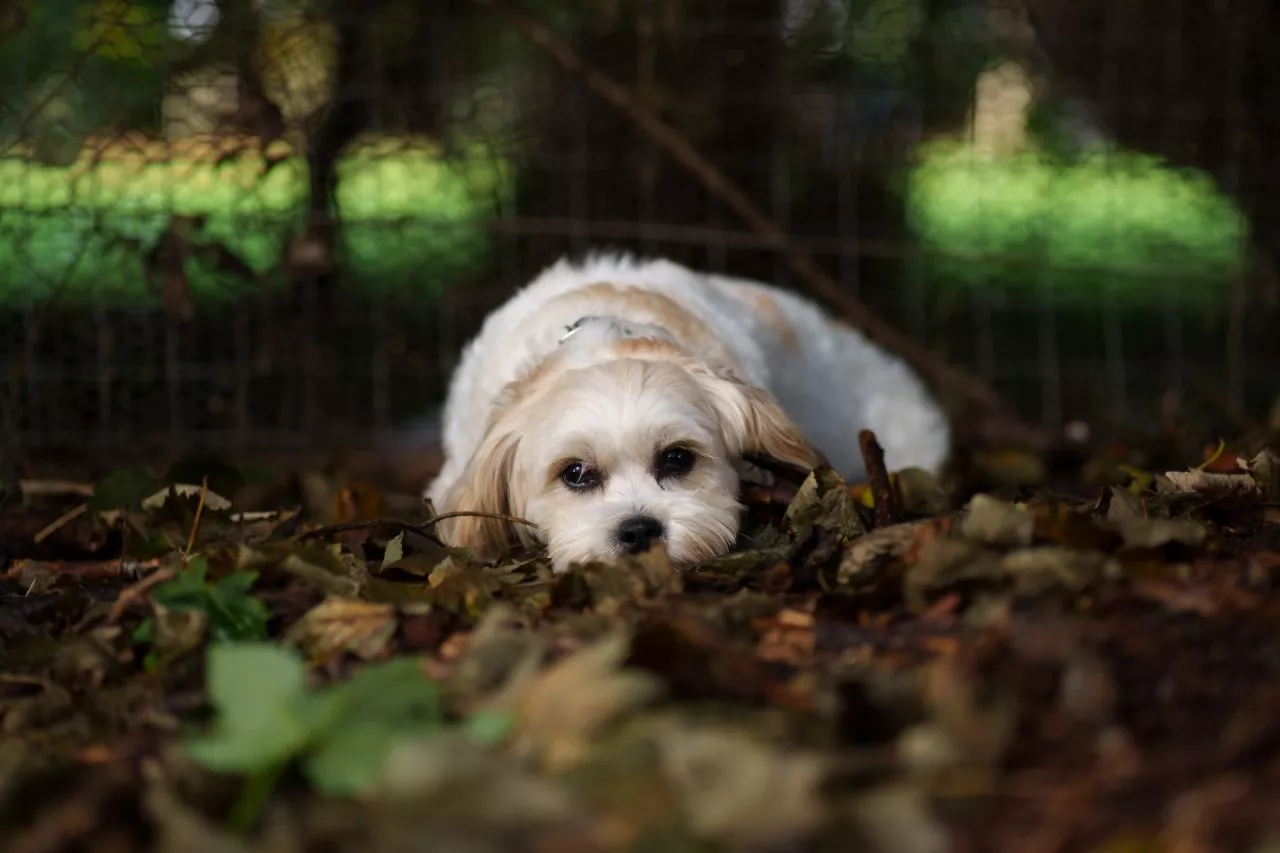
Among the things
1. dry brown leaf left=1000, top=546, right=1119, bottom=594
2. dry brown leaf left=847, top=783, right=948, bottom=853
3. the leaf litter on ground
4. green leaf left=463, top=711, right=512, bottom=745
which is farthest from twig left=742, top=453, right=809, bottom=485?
dry brown leaf left=847, top=783, right=948, bottom=853

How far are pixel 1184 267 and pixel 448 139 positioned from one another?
376cm

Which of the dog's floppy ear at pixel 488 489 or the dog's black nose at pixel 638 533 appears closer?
the dog's black nose at pixel 638 533

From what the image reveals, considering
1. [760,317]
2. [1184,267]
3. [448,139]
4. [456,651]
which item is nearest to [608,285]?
[760,317]

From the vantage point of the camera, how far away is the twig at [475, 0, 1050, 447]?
6297 millimetres

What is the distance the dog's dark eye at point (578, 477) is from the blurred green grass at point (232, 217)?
252 centimetres

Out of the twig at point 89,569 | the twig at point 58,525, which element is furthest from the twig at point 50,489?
the twig at point 89,569

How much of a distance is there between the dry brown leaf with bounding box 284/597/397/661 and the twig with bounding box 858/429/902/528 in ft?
4.60

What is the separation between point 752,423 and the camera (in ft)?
12.9

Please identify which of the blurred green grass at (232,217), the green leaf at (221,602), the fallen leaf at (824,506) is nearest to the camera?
the green leaf at (221,602)

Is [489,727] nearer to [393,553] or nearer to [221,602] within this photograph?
[221,602]

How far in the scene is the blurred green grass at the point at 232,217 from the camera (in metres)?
5.56

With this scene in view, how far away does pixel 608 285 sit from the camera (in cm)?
457

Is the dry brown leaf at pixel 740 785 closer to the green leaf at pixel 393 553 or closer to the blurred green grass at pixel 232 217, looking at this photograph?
the green leaf at pixel 393 553

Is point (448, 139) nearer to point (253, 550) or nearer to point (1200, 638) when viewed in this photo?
point (253, 550)
